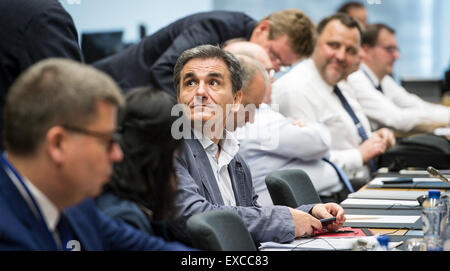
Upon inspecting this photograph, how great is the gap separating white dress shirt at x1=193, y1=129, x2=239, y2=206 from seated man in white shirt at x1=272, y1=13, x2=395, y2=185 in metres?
1.70

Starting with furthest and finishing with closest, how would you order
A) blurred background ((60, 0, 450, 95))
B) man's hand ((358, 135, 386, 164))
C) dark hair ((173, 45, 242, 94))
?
1. blurred background ((60, 0, 450, 95))
2. man's hand ((358, 135, 386, 164))
3. dark hair ((173, 45, 242, 94))

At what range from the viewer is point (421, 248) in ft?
6.07

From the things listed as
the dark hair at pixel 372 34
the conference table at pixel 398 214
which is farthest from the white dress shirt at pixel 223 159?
the dark hair at pixel 372 34

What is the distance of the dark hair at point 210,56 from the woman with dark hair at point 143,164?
0.86m

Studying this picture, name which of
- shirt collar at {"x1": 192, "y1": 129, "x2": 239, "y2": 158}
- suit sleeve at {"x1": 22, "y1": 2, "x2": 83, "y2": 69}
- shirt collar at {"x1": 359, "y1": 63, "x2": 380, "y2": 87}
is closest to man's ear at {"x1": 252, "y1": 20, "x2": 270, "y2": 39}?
shirt collar at {"x1": 359, "y1": 63, "x2": 380, "y2": 87}

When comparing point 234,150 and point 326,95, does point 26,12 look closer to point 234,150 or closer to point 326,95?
point 234,150

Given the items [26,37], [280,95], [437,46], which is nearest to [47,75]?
[26,37]

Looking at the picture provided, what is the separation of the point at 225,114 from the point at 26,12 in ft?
2.69

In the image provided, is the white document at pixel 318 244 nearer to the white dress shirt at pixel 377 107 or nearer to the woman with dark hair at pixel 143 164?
the woman with dark hair at pixel 143 164

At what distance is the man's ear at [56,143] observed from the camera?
3.83 ft

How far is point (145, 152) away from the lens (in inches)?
52.9

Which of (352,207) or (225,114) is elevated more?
(225,114)

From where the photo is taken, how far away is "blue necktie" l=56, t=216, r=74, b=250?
52.7 inches

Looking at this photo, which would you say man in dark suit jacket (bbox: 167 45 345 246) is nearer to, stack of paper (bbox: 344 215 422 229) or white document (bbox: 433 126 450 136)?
stack of paper (bbox: 344 215 422 229)
